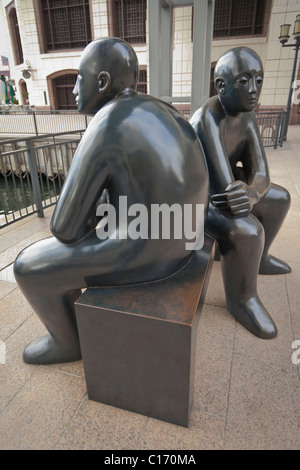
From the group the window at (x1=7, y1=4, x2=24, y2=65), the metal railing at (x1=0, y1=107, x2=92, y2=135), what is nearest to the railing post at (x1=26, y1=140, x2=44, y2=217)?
the metal railing at (x1=0, y1=107, x2=92, y2=135)

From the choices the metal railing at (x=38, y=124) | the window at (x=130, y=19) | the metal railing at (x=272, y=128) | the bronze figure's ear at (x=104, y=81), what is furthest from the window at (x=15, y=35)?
the bronze figure's ear at (x=104, y=81)

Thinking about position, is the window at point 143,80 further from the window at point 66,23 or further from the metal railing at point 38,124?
the metal railing at point 38,124

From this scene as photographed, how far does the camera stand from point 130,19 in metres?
19.5

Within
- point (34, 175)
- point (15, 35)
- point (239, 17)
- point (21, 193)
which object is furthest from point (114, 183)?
point (15, 35)

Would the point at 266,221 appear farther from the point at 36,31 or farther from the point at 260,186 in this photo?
the point at 36,31

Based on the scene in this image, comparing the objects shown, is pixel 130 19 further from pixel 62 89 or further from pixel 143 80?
pixel 62 89

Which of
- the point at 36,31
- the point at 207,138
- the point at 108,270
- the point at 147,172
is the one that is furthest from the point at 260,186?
the point at 36,31

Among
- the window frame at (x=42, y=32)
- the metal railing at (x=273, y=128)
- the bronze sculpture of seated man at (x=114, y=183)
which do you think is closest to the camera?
the bronze sculpture of seated man at (x=114, y=183)

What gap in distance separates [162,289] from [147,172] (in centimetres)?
55

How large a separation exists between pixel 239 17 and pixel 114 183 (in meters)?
20.6

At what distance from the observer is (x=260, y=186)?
210 cm

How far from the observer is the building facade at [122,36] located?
1608cm

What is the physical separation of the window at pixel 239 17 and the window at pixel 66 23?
8.69 metres

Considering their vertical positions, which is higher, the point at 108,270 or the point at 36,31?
the point at 36,31
